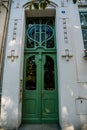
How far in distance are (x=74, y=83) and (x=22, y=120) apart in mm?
2114

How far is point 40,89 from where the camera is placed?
5133 mm

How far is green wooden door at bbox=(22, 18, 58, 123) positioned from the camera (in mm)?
4949

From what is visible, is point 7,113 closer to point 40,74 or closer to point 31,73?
point 31,73

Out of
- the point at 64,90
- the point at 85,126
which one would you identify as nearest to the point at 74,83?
the point at 64,90

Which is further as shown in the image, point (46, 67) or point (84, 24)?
point (84, 24)

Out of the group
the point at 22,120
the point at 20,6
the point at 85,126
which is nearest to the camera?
the point at 85,126

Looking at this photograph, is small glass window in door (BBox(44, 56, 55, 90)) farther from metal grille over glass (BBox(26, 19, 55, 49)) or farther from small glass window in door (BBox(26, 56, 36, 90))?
metal grille over glass (BBox(26, 19, 55, 49))

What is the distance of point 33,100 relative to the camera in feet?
16.5

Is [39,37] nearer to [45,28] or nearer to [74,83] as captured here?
[45,28]

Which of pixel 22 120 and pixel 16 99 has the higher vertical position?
pixel 16 99

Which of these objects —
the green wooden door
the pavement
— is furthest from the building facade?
the pavement

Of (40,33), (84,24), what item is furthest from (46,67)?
(84,24)

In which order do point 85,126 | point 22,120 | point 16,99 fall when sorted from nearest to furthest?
point 85,126
point 16,99
point 22,120

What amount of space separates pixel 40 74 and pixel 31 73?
336mm
